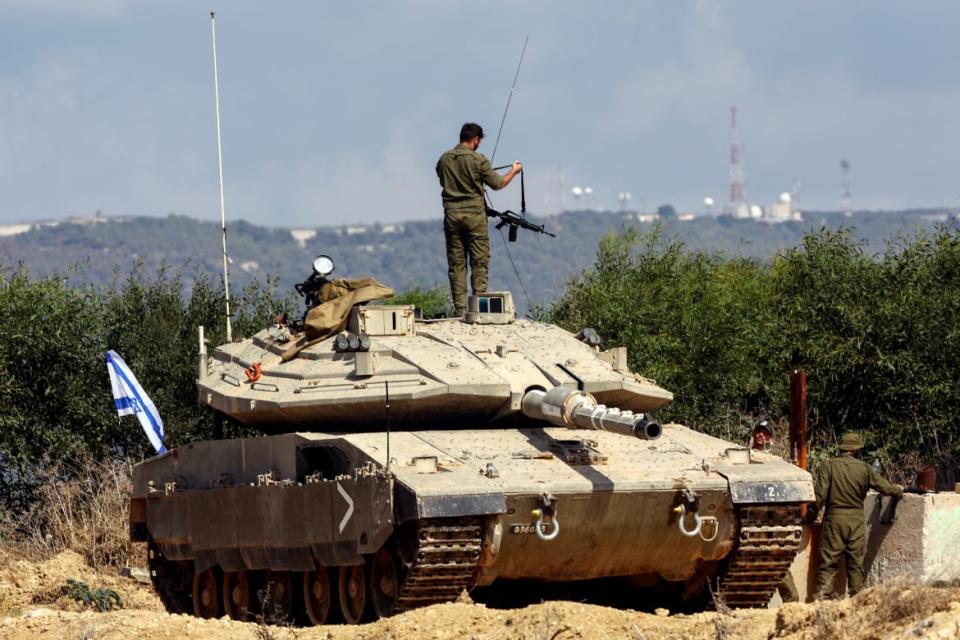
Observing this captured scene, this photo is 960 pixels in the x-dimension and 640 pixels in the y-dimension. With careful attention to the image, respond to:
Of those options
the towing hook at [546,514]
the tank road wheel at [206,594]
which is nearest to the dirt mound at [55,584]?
the tank road wheel at [206,594]

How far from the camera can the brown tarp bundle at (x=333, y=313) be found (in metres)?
19.4

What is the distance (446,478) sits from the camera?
16312mm

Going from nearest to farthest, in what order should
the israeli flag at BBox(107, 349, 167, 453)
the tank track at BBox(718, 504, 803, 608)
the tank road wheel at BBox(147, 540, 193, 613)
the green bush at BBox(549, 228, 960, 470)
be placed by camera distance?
the tank track at BBox(718, 504, 803, 608), the tank road wheel at BBox(147, 540, 193, 613), the israeli flag at BBox(107, 349, 167, 453), the green bush at BBox(549, 228, 960, 470)

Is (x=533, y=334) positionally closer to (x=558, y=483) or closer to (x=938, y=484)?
(x=558, y=483)

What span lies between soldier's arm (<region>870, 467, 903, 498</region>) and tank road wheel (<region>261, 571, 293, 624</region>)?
17.4 ft

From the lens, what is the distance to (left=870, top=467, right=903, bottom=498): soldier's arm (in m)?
18.1

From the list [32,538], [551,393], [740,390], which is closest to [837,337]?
[740,390]

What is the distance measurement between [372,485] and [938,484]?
48.6 feet

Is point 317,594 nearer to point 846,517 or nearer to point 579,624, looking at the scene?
point 579,624

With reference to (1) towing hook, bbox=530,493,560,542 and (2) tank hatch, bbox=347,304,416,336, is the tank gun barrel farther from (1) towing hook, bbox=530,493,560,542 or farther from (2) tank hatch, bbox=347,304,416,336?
(2) tank hatch, bbox=347,304,416,336

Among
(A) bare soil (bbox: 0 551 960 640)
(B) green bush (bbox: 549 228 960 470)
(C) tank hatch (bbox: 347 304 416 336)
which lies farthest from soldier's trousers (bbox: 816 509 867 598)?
(B) green bush (bbox: 549 228 960 470)

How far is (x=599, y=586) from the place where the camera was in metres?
18.9

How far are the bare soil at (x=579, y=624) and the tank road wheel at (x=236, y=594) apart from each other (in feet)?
7.74

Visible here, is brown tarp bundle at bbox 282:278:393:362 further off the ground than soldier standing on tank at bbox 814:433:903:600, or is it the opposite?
brown tarp bundle at bbox 282:278:393:362
